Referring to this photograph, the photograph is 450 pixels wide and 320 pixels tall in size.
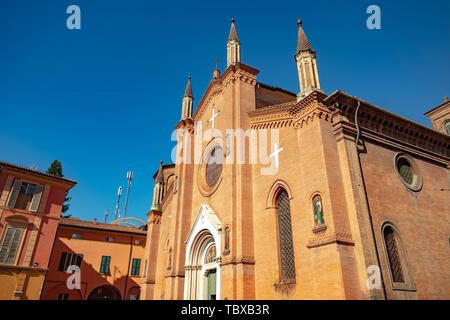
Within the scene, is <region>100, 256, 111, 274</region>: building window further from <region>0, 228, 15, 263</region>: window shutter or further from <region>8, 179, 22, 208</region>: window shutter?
<region>8, 179, 22, 208</region>: window shutter

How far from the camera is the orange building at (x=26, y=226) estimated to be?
52.5 feet

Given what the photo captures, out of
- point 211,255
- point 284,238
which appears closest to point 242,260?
point 284,238

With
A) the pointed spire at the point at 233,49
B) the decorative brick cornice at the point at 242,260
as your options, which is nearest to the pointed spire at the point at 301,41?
the pointed spire at the point at 233,49

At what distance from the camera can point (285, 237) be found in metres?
11.4

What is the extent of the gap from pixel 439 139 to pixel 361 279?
1003cm

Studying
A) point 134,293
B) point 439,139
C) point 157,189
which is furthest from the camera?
point 134,293

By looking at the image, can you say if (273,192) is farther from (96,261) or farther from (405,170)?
(96,261)

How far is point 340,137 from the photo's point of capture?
10.6 m

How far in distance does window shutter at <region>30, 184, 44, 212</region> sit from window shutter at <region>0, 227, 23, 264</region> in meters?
1.42

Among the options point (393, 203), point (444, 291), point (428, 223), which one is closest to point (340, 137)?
point (393, 203)

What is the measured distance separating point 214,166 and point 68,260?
16443 millimetres

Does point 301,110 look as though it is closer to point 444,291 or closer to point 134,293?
point 444,291

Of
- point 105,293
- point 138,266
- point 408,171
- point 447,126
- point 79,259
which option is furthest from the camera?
point 138,266

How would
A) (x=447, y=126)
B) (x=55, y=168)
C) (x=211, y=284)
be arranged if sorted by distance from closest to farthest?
(x=211, y=284)
(x=447, y=126)
(x=55, y=168)
